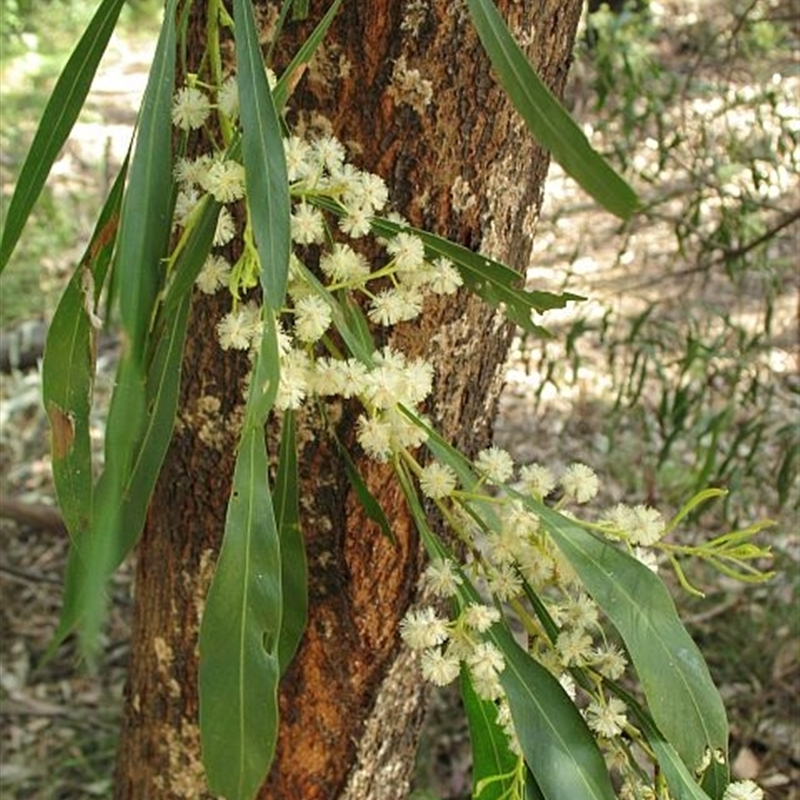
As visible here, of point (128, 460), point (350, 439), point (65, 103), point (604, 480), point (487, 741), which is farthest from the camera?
point (604, 480)

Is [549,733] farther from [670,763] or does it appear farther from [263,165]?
[263,165]

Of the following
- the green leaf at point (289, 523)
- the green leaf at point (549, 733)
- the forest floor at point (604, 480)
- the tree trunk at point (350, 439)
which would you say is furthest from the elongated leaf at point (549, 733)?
the forest floor at point (604, 480)

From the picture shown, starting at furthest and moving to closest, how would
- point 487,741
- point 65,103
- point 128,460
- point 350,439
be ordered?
point 350,439, point 487,741, point 65,103, point 128,460

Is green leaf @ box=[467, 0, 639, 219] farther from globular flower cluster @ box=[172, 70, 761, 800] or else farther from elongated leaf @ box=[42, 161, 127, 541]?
elongated leaf @ box=[42, 161, 127, 541]

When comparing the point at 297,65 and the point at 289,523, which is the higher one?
the point at 297,65

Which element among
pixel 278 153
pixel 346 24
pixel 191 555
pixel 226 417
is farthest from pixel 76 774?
pixel 278 153

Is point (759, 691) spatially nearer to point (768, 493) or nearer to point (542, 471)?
point (768, 493)

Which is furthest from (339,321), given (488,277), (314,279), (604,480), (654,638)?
(604,480)

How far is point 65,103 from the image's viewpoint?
778 mm

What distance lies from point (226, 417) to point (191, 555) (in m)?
0.16

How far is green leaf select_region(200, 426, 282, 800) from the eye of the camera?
72cm

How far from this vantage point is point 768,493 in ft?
8.82

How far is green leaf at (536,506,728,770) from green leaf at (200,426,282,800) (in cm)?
19

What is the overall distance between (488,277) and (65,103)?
313mm
